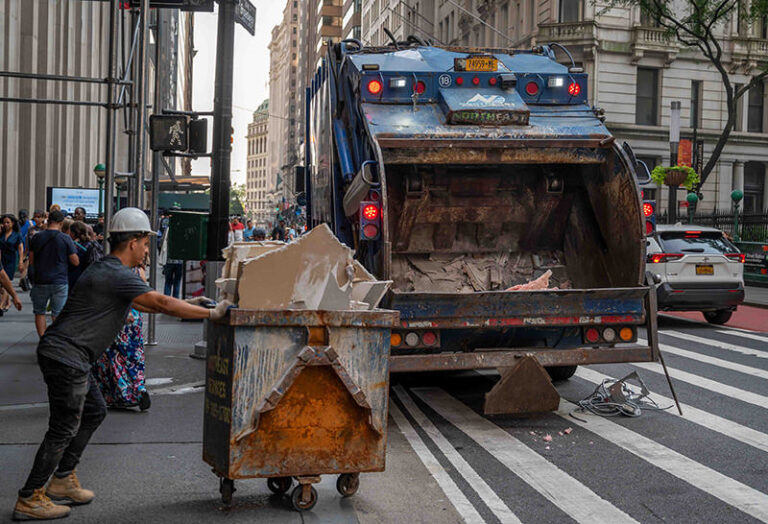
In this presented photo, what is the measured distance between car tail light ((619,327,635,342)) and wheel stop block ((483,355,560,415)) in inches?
35.8

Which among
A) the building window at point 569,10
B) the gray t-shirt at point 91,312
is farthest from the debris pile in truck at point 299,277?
the building window at point 569,10

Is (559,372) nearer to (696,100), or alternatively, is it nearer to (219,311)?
(219,311)

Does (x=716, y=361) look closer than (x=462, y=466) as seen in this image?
No

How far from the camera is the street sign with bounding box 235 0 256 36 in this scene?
39.7ft

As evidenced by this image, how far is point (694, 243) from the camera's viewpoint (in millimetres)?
15406

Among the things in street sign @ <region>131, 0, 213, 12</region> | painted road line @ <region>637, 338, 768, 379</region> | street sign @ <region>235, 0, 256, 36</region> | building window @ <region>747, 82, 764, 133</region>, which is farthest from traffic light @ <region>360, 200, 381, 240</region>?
building window @ <region>747, 82, 764, 133</region>

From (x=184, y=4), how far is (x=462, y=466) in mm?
8625

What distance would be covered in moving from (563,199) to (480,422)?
2.55 meters

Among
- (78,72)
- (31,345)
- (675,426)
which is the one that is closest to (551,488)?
(675,426)

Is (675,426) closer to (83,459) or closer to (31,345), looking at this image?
(83,459)

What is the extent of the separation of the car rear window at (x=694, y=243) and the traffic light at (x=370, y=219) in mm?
8554

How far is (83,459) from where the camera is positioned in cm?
661

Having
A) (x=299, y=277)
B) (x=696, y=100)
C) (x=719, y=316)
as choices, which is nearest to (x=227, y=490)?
(x=299, y=277)

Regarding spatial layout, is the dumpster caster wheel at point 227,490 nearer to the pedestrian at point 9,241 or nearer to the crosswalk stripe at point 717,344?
the crosswalk stripe at point 717,344
